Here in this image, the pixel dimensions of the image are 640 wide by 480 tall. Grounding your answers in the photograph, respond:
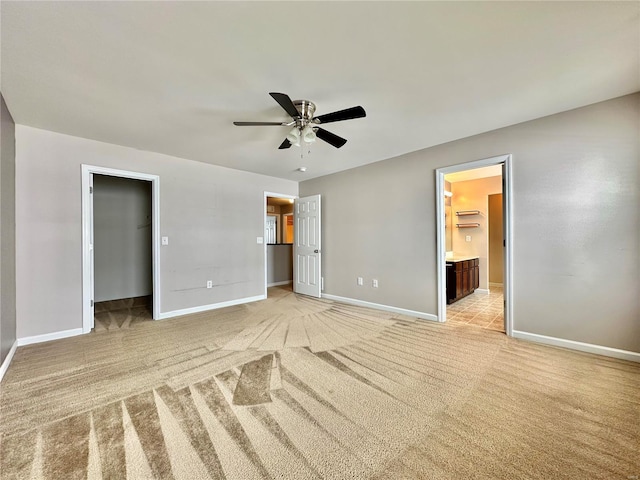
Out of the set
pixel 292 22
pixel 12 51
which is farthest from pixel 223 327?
pixel 292 22

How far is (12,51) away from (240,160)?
256 centimetres

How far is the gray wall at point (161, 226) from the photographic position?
→ 9.82 feet

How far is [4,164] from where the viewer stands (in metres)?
2.44

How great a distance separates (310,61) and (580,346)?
12.3ft

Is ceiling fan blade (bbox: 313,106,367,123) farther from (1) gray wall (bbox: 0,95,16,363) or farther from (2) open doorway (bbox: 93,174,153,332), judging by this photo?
(2) open doorway (bbox: 93,174,153,332)

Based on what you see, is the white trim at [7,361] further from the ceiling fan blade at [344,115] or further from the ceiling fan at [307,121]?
the ceiling fan blade at [344,115]

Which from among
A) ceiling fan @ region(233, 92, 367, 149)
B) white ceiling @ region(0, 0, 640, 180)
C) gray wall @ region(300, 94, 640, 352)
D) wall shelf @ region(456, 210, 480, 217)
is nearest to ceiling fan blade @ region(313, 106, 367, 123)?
ceiling fan @ region(233, 92, 367, 149)

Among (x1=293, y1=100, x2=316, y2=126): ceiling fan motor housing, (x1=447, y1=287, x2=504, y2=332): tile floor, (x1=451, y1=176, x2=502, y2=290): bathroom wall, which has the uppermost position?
(x1=293, y1=100, x2=316, y2=126): ceiling fan motor housing

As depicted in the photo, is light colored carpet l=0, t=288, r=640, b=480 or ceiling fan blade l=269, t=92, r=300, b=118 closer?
light colored carpet l=0, t=288, r=640, b=480

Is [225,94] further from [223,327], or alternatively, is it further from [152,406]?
[223,327]

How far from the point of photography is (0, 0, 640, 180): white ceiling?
59.5 inches

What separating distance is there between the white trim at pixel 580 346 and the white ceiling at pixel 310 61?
2.44 meters

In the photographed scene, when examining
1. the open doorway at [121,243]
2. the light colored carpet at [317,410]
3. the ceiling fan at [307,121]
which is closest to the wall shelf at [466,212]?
the light colored carpet at [317,410]

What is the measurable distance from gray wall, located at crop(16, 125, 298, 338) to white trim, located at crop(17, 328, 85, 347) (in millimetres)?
42
